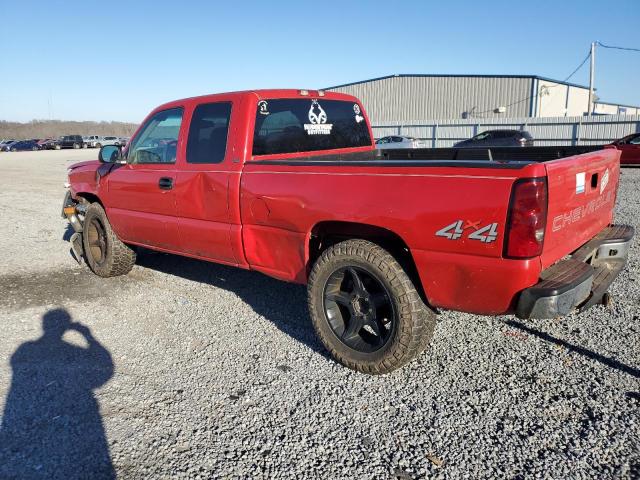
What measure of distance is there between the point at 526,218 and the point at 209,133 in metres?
2.74

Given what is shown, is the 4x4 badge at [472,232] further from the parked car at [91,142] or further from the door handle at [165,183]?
the parked car at [91,142]

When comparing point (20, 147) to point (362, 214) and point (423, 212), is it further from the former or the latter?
point (423, 212)

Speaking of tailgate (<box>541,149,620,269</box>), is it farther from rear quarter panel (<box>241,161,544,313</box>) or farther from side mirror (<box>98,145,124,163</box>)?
side mirror (<box>98,145,124,163</box>)

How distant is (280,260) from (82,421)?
1686 millimetres

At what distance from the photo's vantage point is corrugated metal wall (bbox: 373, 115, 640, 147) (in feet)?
79.7

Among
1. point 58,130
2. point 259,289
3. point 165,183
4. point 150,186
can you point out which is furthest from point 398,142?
point 58,130

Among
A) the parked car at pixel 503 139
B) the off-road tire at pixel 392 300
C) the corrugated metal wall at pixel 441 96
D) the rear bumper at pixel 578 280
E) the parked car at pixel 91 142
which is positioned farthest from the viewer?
the parked car at pixel 91 142

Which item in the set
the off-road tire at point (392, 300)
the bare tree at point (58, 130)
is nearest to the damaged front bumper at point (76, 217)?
the off-road tire at point (392, 300)

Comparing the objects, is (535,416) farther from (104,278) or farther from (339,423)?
(104,278)

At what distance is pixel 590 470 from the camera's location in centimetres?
241

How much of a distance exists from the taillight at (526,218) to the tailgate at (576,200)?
0.09 metres


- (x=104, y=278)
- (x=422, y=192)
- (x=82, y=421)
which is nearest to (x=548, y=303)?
(x=422, y=192)

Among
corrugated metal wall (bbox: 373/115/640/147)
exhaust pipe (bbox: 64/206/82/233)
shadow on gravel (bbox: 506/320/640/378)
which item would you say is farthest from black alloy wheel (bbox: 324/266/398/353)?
corrugated metal wall (bbox: 373/115/640/147)

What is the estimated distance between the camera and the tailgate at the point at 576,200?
9.00 ft
